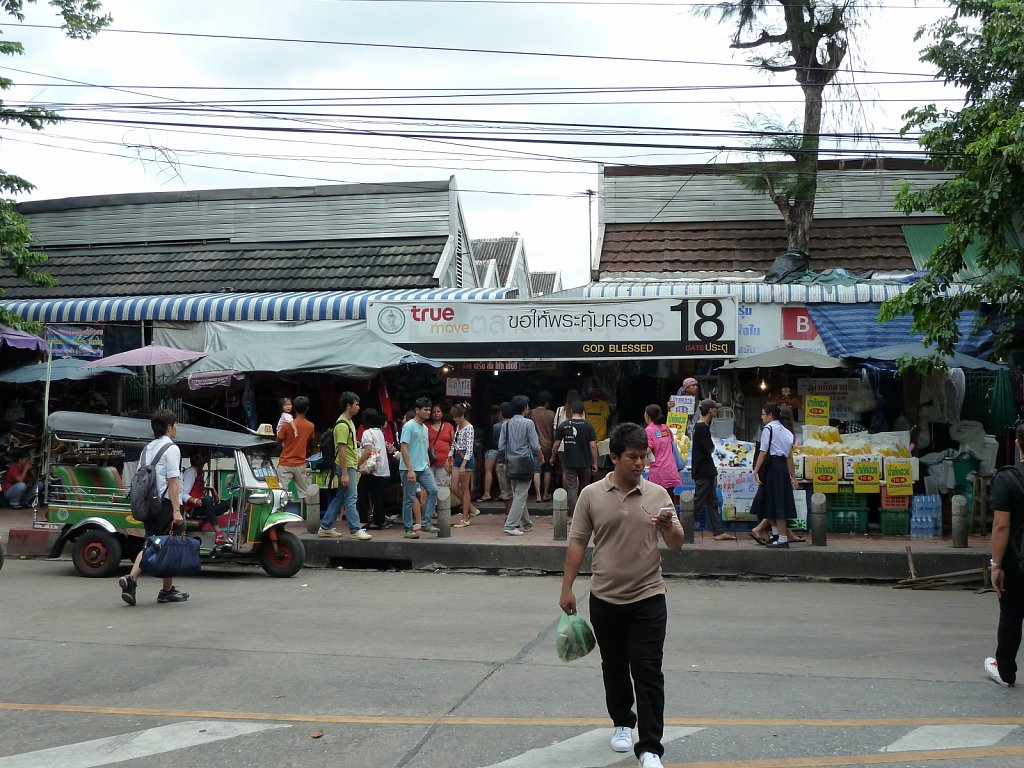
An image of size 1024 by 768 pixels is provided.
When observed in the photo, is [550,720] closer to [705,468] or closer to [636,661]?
[636,661]

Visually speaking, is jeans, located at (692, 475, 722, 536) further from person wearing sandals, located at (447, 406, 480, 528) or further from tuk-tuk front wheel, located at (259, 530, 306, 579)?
tuk-tuk front wheel, located at (259, 530, 306, 579)

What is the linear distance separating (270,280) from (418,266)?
2756 mm

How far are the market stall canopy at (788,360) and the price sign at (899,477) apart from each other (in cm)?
167

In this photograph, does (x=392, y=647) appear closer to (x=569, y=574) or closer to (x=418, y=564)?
(x=569, y=574)

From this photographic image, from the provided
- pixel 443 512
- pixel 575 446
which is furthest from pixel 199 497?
pixel 575 446

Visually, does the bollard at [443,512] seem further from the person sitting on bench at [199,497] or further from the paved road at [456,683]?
the person sitting on bench at [199,497]

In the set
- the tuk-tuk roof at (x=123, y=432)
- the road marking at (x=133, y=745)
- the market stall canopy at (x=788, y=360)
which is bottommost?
the road marking at (x=133, y=745)

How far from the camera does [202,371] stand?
15164mm

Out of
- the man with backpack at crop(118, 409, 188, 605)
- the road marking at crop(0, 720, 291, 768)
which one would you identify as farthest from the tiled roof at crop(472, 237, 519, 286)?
the road marking at crop(0, 720, 291, 768)

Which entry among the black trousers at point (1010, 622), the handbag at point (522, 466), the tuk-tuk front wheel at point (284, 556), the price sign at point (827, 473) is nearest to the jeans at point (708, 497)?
the price sign at point (827, 473)

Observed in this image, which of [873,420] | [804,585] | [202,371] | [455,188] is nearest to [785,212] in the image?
[873,420]

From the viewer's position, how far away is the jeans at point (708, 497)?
1297 cm

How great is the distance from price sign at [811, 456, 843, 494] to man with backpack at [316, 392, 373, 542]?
5.94 m

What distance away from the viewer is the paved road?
5.28 metres
